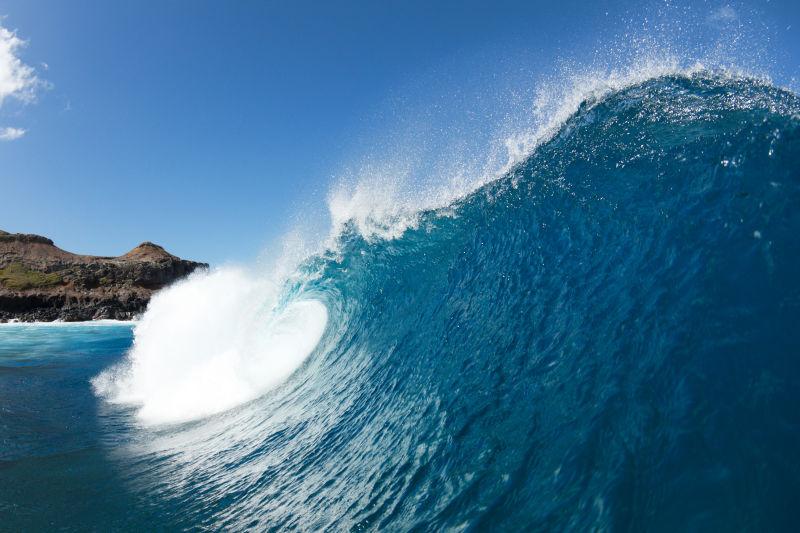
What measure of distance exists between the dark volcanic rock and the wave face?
6539 centimetres

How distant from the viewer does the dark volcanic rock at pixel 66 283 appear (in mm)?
58969

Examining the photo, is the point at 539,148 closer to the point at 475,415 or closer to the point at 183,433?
the point at 475,415

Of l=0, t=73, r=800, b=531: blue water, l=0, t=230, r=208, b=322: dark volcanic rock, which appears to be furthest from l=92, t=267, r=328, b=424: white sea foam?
l=0, t=230, r=208, b=322: dark volcanic rock

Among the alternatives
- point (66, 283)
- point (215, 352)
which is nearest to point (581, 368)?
point (215, 352)

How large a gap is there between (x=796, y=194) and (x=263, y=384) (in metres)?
9.50

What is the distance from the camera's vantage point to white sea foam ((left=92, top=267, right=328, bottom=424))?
9820mm

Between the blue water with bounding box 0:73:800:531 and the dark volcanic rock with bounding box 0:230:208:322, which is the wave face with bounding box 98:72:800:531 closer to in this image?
the blue water with bounding box 0:73:800:531

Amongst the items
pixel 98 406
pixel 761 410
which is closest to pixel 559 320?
pixel 761 410

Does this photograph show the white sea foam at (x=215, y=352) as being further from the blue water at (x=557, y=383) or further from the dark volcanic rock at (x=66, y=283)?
the dark volcanic rock at (x=66, y=283)

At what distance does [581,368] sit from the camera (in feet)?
13.5

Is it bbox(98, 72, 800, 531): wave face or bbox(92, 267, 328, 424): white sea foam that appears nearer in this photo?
bbox(98, 72, 800, 531): wave face

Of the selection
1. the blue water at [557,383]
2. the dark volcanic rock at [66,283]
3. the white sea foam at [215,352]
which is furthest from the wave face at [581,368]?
the dark volcanic rock at [66,283]

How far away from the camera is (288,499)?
15.5 ft

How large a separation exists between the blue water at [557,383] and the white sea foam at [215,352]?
3.68ft
